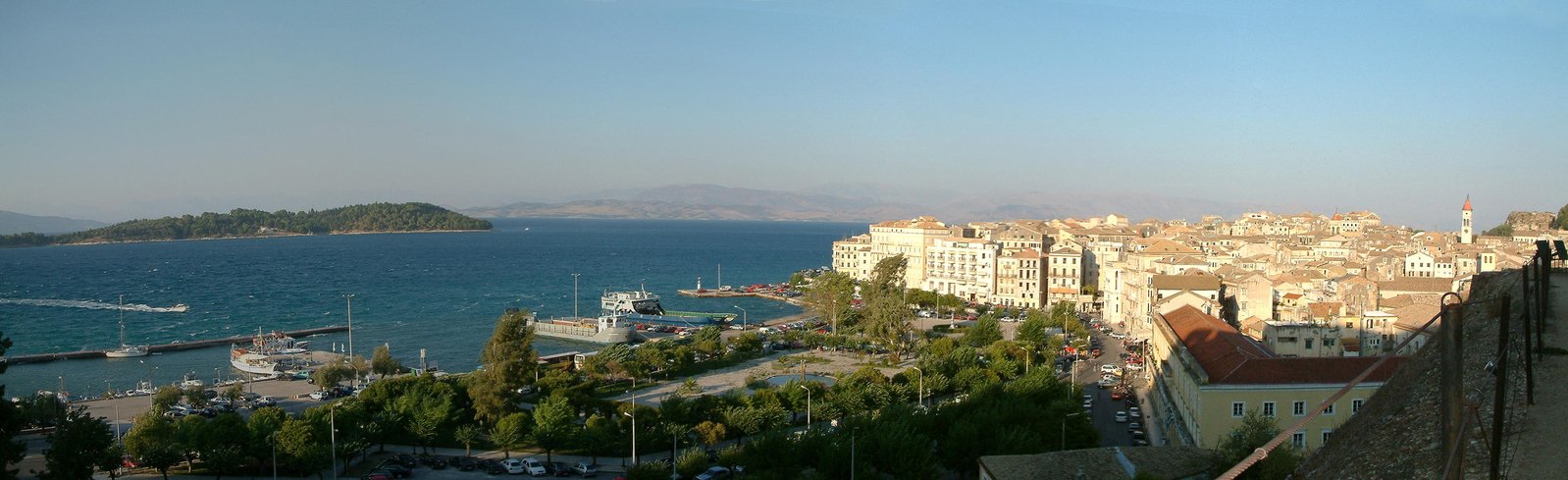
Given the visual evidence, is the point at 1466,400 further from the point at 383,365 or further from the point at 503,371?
the point at 383,365

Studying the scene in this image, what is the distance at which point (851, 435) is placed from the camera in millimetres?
12273

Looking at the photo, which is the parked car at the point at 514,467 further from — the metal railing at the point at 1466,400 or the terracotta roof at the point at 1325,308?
the terracotta roof at the point at 1325,308

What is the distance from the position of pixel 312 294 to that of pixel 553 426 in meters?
37.9

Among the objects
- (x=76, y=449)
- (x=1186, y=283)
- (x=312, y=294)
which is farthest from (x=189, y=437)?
(x=312, y=294)

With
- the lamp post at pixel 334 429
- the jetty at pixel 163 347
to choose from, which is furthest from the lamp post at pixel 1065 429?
the jetty at pixel 163 347

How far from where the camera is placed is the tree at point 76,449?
38.5ft

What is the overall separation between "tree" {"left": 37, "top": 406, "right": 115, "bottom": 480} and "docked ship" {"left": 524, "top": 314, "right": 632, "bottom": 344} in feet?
67.8

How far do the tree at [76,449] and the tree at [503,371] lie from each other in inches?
218

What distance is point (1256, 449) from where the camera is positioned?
28.3 feet

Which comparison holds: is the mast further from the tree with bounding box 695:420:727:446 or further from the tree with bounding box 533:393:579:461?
the tree with bounding box 695:420:727:446

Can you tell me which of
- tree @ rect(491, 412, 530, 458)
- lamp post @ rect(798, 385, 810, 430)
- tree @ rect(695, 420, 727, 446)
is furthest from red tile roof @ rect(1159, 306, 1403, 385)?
tree @ rect(491, 412, 530, 458)

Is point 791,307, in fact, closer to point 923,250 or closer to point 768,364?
point 923,250

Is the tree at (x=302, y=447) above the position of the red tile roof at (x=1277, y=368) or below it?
below

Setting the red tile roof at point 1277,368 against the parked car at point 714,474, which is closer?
the parked car at point 714,474
